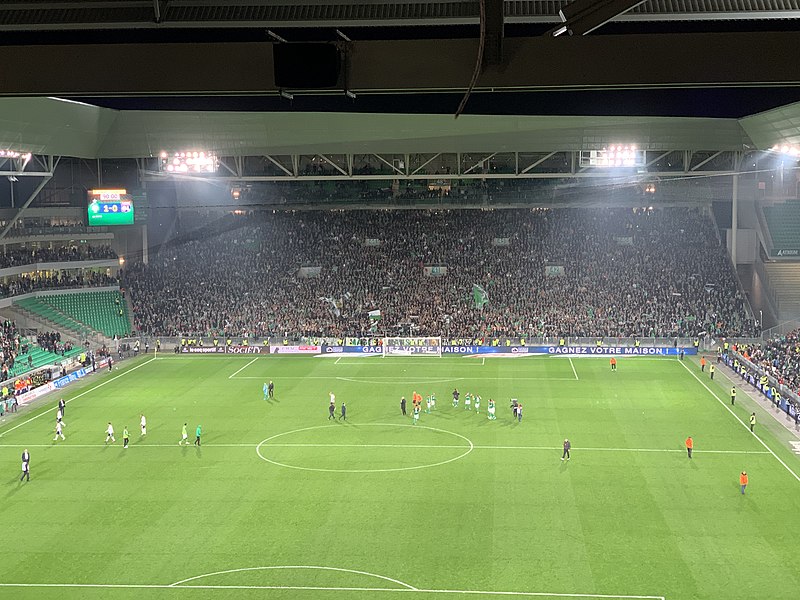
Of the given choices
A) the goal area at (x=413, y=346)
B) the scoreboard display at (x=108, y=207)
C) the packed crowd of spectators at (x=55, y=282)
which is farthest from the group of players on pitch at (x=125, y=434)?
the scoreboard display at (x=108, y=207)

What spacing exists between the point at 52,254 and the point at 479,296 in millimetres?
30537

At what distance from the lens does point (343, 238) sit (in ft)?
248

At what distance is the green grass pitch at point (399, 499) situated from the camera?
22844 mm

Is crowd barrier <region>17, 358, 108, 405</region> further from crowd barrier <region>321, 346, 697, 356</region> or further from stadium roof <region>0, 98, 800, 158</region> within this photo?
crowd barrier <region>321, 346, 697, 356</region>

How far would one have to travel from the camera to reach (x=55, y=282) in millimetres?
65438

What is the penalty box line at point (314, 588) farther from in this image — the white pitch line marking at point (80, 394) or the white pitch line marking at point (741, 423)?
the white pitch line marking at point (80, 394)

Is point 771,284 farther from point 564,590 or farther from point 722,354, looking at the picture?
point 564,590

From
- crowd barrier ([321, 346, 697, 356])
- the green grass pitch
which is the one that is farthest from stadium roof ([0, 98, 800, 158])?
the green grass pitch

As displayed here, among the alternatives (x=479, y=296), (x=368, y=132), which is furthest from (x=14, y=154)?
(x=479, y=296)

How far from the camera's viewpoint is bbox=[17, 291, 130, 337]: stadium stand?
205ft

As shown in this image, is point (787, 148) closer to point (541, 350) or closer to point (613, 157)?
point (613, 157)

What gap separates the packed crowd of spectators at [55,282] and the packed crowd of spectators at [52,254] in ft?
3.95

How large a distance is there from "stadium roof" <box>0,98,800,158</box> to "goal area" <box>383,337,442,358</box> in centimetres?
1304

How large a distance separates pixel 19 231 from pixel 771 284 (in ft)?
169
